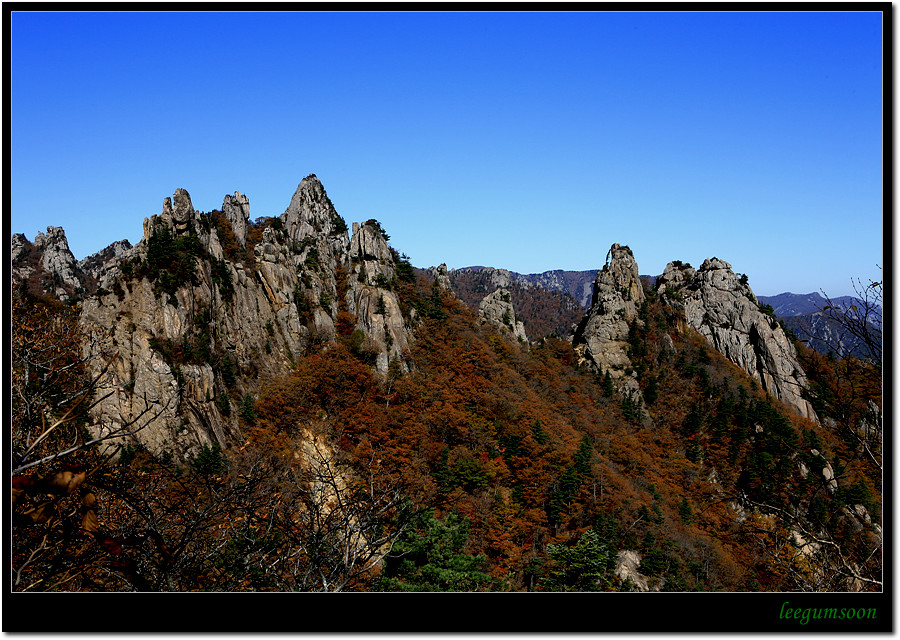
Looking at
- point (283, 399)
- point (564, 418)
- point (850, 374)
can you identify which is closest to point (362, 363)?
point (283, 399)

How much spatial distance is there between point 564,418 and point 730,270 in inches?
1364

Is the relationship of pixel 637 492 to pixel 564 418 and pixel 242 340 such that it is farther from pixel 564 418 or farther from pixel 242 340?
pixel 242 340

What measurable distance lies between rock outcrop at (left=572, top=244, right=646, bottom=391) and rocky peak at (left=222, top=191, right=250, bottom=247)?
39.4 m

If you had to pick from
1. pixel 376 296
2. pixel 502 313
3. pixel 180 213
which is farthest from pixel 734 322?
pixel 180 213

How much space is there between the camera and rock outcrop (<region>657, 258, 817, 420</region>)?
207 ft

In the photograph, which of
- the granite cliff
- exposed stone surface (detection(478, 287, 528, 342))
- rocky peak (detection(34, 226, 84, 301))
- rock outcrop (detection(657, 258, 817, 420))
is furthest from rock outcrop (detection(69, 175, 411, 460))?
rocky peak (detection(34, 226, 84, 301))

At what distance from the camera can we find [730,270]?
226 ft

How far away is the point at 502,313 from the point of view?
66750 millimetres

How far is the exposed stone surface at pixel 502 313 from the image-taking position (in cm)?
6569

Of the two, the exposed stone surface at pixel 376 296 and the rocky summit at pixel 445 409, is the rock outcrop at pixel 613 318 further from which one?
the exposed stone surface at pixel 376 296

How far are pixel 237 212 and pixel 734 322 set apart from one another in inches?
2212

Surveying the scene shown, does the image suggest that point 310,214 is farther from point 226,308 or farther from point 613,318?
point 613,318

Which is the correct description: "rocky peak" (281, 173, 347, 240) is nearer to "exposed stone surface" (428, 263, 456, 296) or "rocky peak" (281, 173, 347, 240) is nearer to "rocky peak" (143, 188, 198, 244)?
"exposed stone surface" (428, 263, 456, 296)

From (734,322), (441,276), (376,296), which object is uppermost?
(441,276)
